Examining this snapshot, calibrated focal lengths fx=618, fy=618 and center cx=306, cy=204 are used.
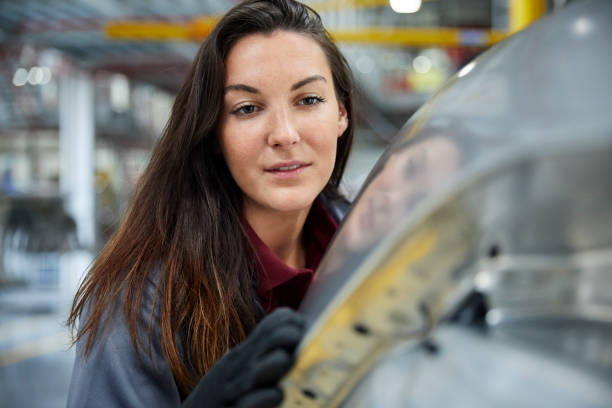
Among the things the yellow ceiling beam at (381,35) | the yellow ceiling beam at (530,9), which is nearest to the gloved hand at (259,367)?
Answer: the yellow ceiling beam at (530,9)

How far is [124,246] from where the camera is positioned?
1.08m

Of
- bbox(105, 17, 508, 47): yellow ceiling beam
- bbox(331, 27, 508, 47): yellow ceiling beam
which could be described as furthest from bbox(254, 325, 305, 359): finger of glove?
bbox(331, 27, 508, 47): yellow ceiling beam

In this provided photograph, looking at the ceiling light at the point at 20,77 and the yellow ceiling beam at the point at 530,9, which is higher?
the ceiling light at the point at 20,77

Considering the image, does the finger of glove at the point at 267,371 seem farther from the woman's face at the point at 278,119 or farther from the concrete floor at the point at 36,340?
the concrete floor at the point at 36,340

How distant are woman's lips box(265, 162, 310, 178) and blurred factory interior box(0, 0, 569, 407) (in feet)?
1.70

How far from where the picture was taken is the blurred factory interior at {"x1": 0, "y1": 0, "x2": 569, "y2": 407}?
15.1ft

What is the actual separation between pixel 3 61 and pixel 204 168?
33.9 ft

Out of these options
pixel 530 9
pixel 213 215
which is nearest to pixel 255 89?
pixel 213 215

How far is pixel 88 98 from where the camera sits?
34.2ft

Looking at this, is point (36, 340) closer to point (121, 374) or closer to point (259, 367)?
point (121, 374)

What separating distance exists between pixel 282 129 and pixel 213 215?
0.74 feet

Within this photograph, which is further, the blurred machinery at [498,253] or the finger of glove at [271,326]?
the finger of glove at [271,326]

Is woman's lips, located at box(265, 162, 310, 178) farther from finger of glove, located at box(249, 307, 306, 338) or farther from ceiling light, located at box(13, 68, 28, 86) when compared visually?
ceiling light, located at box(13, 68, 28, 86)

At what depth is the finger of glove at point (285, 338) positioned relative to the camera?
1.88 ft
